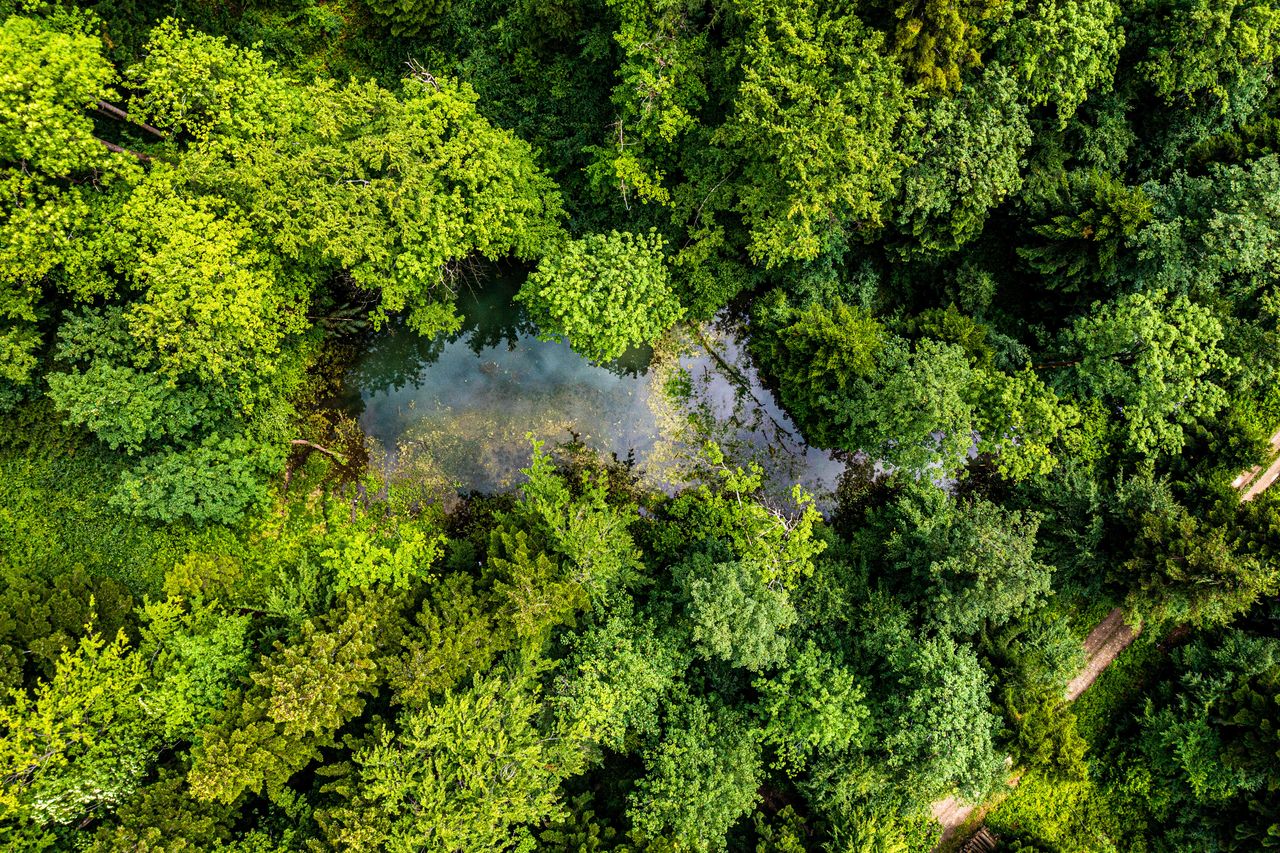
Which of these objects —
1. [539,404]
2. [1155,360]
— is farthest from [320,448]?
[1155,360]

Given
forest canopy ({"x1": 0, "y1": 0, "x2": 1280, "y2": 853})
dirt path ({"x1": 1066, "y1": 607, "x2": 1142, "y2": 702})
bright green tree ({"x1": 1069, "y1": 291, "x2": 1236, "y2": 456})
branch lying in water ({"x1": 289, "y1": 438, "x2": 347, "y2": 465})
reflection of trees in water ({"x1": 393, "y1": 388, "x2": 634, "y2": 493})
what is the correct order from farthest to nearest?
1. reflection of trees in water ({"x1": 393, "y1": 388, "x2": 634, "y2": 493})
2. dirt path ({"x1": 1066, "y1": 607, "x2": 1142, "y2": 702})
3. branch lying in water ({"x1": 289, "y1": 438, "x2": 347, "y2": 465})
4. bright green tree ({"x1": 1069, "y1": 291, "x2": 1236, "y2": 456})
5. forest canopy ({"x1": 0, "y1": 0, "x2": 1280, "y2": 853})

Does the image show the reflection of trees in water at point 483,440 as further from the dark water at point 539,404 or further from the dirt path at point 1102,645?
the dirt path at point 1102,645

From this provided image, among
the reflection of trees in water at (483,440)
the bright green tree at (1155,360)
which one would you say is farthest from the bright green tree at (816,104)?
the reflection of trees in water at (483,440)

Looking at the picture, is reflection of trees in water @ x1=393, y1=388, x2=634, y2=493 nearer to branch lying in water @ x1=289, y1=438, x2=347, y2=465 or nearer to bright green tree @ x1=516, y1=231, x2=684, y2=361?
branch lying in water @ x1=289, y1=438, x2=347, y2=465

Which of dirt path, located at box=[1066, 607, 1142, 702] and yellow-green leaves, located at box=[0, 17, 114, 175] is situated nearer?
yellow-green leaves, located at box=[0, 17, 114, 175]

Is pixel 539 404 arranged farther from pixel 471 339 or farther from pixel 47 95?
pixel 47 95

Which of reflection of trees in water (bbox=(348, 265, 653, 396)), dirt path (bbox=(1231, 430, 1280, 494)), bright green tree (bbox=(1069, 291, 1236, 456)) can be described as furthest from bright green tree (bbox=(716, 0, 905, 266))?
dirt path (bbox=(1231, 430, 1280, 494))
